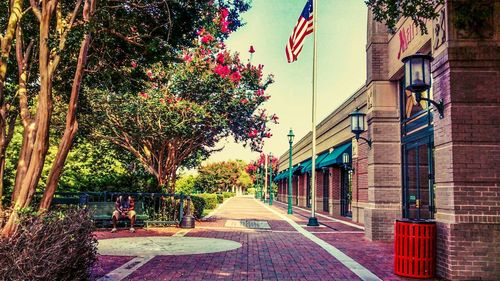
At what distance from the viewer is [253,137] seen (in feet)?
64.0

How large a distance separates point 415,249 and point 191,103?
10.6 m

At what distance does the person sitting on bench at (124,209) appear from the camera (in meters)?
14.4

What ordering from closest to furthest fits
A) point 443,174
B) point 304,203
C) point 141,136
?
point 443,174 → point 141,136 → point 304,203

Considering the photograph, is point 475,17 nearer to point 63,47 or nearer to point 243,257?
point 243,257

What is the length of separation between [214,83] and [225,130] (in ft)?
9.86

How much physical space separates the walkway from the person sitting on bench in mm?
552

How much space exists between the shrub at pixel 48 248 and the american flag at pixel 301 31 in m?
14.7

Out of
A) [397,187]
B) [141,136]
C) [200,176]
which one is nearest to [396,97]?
[397,187]

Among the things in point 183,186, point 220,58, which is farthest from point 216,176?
point 220,58

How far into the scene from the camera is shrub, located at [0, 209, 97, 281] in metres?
4.65

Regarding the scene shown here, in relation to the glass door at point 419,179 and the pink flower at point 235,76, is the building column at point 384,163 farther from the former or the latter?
the pink flower at point 235,76

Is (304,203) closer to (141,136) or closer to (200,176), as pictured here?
(141,136)

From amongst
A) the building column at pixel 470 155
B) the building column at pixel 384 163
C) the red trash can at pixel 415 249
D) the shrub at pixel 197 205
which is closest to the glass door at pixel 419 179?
the building column at pixel 384 163

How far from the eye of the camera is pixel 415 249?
26.0 feet
